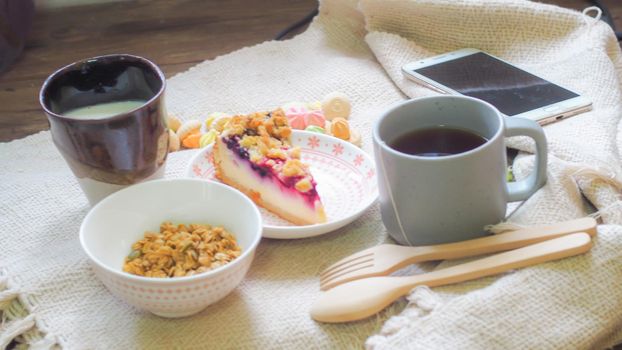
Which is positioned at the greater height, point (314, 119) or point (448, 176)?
point (448, 176)

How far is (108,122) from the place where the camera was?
2.01 ft

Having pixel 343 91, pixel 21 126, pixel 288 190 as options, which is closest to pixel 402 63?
pixel 343 91

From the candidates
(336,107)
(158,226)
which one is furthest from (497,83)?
(158,226)

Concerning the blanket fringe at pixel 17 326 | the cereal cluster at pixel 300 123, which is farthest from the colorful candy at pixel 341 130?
the blanket fringe at pixel 17 326

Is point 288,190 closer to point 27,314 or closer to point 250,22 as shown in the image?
point 27,314

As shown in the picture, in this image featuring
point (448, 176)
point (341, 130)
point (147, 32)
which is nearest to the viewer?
point (448, 176)

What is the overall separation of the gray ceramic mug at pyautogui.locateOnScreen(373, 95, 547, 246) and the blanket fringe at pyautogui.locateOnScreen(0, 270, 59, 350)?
285mm

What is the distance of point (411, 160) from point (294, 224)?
0.51 feet

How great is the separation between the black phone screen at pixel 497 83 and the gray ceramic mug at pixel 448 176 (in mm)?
168

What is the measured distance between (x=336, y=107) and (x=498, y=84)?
0.18 m

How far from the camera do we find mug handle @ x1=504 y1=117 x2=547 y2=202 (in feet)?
2.00

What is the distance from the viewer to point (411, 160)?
1.89 feet

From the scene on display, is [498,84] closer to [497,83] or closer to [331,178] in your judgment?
[497,83]

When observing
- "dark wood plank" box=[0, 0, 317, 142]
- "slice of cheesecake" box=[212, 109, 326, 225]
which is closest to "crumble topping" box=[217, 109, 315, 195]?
"slice of cheesecake" box=[212, 109, 326, 225]
